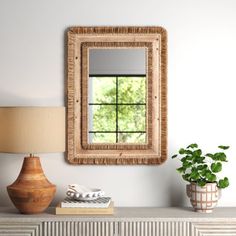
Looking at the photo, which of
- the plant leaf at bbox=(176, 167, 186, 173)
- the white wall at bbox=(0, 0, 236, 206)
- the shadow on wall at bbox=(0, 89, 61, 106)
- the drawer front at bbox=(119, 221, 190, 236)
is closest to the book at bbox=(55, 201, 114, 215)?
the drawer front at bbox=(119, 221, 190, 236)

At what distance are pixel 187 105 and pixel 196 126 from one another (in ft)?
0.44

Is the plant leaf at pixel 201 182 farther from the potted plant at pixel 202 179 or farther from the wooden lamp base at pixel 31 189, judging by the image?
the wooden lamp base at pixel 31 189

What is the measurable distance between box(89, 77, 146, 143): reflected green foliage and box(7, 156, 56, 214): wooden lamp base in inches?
16.8

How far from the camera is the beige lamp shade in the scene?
2.90 meters

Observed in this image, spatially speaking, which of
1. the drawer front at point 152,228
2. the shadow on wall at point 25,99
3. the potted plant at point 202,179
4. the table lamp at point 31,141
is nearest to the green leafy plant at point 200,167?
the potted plant at point 202,179

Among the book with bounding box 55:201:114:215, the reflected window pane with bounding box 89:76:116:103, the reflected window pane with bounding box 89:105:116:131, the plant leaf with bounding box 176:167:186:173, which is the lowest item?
the book with bounding box 55:201:114:215

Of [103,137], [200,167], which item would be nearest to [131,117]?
[103,137]

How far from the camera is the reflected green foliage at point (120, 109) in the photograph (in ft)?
10.7

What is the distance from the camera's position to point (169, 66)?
3.28 meters

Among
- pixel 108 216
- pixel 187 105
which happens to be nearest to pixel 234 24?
pixel 187 105

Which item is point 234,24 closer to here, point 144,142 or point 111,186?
point 144,142

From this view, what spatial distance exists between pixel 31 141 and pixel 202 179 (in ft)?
3.10

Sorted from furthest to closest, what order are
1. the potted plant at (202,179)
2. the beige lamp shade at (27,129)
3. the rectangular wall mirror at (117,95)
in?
1. the rectangular wall mirror at (117,95)
2. the potted plant at (202,179)
3. the beige lamp shade at (27,129)

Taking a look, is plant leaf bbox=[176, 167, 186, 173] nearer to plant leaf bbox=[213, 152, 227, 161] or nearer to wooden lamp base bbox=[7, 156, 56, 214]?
plant leaf bbox=[213, 152, 227, 161]
